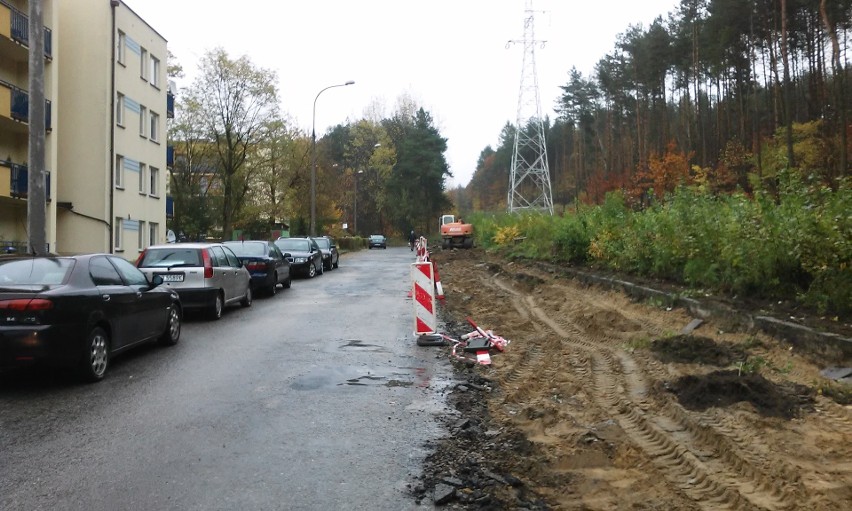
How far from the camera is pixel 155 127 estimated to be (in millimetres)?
37938

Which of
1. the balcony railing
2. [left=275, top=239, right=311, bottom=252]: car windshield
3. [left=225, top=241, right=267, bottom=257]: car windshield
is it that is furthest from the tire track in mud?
the balcony railing

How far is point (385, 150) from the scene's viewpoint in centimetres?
8388

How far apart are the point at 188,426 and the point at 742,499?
14.6 feet

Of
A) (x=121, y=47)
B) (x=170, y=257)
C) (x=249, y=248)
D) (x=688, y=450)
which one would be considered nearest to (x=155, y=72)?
(x=121, y=47)

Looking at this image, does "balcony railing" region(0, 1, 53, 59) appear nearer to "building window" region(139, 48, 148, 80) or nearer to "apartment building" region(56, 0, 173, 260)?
"apartment building" region(56, 0, 173, 260)

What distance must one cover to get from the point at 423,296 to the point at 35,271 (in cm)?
540

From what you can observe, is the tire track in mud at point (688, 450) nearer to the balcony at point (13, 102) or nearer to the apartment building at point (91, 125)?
the balcony at point (13, 102)

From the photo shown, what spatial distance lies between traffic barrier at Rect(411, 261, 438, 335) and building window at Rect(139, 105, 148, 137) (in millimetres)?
29033

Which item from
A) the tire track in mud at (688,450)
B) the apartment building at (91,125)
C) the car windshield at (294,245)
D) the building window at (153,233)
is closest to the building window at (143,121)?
the apartment building at (91,125)

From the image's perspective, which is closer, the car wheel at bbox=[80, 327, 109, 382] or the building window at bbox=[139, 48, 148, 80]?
the car wheel at bbox=[80, 327, 109, 382]

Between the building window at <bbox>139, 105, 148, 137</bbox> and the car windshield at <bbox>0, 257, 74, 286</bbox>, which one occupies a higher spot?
the building window at <bbox>139, 105, 148, 137</bbox>

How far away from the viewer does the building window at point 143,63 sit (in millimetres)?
35562

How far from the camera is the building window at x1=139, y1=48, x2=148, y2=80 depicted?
35.6 meters

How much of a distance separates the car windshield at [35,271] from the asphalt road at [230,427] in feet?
3.88
